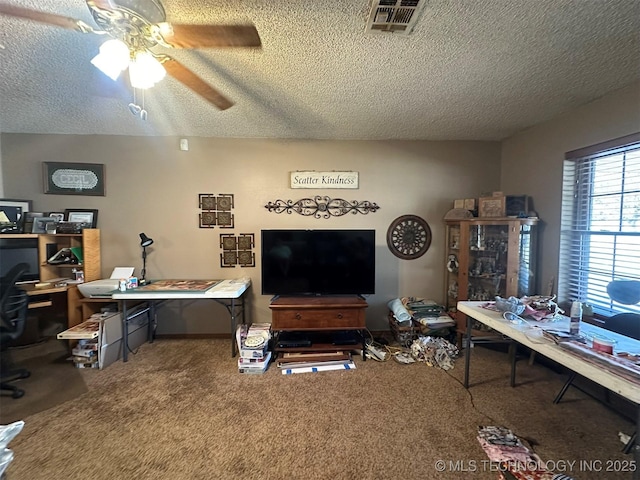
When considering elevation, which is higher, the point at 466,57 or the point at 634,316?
the point at 466,57

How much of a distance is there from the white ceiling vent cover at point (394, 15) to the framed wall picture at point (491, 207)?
1.97 meters

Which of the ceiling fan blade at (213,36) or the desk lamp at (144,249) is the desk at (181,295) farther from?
the ceiling fan blade at (213,36)

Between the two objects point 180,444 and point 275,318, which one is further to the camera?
point 275,318

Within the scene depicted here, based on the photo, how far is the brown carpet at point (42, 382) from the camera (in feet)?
6.06

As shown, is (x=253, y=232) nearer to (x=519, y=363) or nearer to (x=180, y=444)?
(x=180, y=444)

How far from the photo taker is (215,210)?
300 centimetres

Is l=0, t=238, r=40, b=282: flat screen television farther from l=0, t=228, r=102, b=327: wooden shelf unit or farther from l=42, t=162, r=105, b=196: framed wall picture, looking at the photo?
l=42, t=162, r=105, b=196: framed wall picture

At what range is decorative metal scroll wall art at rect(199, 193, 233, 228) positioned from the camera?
2988 mm

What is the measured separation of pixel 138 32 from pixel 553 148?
11.2ft

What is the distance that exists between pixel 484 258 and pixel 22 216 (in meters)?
5.14

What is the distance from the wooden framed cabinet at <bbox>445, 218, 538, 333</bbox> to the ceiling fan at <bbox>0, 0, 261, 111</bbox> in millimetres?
2586

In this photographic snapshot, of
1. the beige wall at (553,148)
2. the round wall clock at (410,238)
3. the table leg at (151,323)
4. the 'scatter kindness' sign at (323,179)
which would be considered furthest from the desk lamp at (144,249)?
the beige wall at (553,148)

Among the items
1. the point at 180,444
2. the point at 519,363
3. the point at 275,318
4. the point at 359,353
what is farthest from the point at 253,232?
the point at 519,363

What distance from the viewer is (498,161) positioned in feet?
10.2
